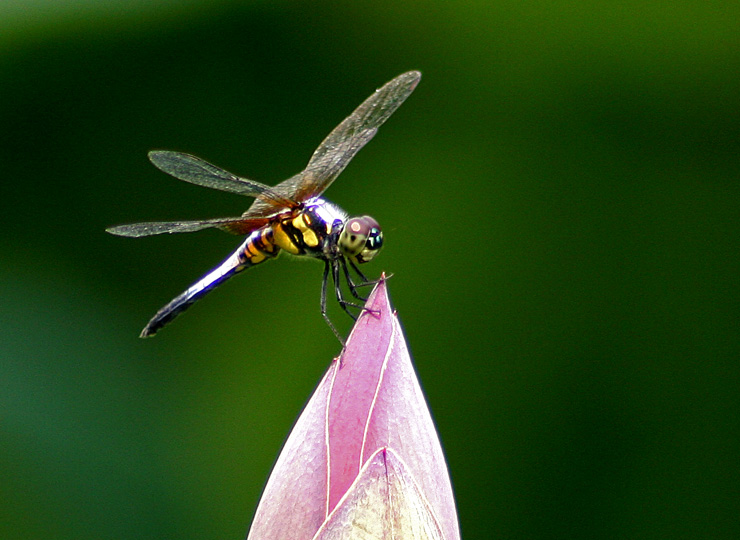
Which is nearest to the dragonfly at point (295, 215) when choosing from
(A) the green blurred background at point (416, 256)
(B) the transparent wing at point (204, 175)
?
(B) the transparent wing at point (204, 175)

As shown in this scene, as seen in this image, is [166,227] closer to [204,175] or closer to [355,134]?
[204,175]

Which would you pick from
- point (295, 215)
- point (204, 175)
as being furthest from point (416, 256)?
point (204, 175)

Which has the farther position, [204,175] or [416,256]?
[416,256]

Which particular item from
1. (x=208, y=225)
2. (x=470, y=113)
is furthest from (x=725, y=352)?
(x=208, y=225)

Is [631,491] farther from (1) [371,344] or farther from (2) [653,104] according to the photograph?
(1) [371,344]

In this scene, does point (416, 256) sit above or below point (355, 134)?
below
